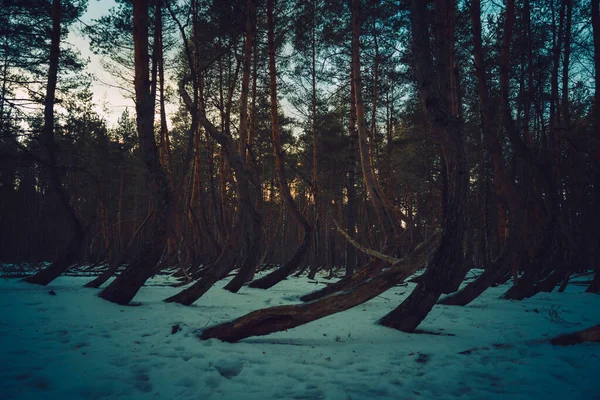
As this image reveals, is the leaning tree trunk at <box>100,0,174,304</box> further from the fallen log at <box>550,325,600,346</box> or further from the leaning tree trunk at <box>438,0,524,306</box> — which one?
the fallen log at <box>550,325,600,346</box>

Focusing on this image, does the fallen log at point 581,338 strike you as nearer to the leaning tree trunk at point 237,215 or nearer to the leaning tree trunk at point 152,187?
the leaning tree trunk at point 237,215

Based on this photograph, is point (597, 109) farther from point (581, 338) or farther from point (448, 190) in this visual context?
point (581, 338)

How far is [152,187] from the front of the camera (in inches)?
220

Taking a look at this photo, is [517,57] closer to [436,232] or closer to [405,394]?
[436,232]

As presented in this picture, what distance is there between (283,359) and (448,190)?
2866 mm

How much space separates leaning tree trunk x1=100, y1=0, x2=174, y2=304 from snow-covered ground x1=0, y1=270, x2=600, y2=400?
588 millimetres

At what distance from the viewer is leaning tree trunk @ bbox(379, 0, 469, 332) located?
364 centimetres

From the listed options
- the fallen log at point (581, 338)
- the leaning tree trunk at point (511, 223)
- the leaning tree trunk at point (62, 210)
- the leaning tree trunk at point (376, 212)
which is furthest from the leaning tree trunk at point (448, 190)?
the leaning tree trunk at point (62, 210)

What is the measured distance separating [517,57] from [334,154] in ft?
32.3

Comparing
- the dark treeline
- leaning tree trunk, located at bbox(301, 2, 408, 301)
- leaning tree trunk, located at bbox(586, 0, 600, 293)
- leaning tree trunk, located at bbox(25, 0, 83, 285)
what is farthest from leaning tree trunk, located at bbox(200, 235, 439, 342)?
leaning tree trunk, located at bbox(586, 0, 600, 293)

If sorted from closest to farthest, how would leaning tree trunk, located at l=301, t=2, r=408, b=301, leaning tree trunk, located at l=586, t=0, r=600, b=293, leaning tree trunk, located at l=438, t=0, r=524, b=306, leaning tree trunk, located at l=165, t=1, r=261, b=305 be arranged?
leaning tree trunk, located at l=165, t=1, r=261, b=305 < leaning tree trunk, located at l=438, t=0, r=524, b=306 < leaning tree trunk, located at l=586, t=0, r=600, b=293 < leaning tree trunk, located at l=301, t=2, r=408, b=301

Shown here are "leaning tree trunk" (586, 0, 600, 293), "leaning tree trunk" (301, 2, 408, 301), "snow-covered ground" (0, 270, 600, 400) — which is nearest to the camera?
"snow-covered ground" (0, 270, 600, 400)

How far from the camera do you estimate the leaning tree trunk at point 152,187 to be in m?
5.28

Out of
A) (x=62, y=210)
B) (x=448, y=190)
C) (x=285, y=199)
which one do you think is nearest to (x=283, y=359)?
(x=448, y=190)
